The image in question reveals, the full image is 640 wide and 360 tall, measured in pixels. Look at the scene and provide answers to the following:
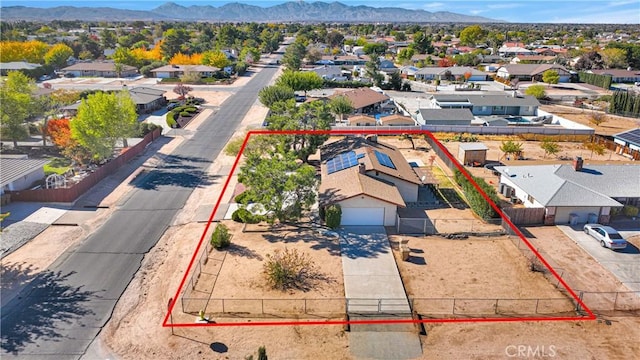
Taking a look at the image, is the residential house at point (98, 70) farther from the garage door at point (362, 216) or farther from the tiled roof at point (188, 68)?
the garage door at point (362, 216)

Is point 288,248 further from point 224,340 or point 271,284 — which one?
point 224,340

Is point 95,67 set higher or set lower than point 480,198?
higher

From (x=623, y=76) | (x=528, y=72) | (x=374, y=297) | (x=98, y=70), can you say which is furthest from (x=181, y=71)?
(x=623, y=76)

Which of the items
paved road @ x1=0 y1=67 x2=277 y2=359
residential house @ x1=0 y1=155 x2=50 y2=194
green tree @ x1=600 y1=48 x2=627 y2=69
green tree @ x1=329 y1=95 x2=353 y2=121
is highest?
green tree @ x1=600 y1=48 x2=627 y2=69

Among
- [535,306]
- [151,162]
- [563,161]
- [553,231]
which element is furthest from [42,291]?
[563,161]

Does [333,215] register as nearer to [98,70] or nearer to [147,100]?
[147,100]

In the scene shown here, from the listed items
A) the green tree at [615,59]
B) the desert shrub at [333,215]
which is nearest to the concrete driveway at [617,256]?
the desert shrub at [333,215]

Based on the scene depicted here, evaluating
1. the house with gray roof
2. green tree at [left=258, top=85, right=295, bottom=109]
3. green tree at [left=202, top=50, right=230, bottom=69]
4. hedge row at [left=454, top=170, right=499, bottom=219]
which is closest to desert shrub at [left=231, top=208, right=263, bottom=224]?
hedge row at [left=454, top=170, right=499, bottom=219]

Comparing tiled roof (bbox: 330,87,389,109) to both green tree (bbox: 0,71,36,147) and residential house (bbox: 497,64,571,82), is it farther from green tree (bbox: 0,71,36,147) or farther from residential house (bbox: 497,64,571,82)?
residential house (bbox: 497,64,571,82)
